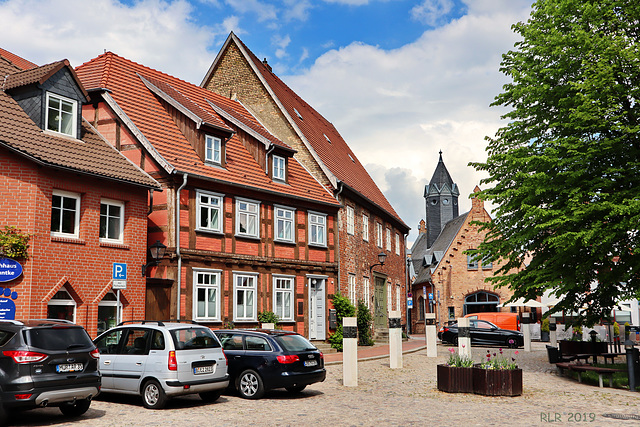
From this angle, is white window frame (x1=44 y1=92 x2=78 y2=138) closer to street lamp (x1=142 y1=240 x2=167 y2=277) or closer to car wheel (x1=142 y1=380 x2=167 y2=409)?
street lamp (x1=142 y1=240 x2=167 y2=277)

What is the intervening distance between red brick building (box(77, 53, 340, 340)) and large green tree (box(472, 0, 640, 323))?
808 cm

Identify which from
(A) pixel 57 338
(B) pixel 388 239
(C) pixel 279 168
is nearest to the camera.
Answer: (A) pixel 57 338

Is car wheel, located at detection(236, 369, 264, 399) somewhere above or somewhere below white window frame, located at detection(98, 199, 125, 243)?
below

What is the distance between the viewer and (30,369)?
938 centimetres

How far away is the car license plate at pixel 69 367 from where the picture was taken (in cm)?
972

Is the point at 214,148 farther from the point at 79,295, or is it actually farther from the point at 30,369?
the point at 30,369

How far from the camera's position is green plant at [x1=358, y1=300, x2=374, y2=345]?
92.4 feet

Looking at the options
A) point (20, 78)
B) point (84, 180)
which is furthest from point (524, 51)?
point (20, 78)

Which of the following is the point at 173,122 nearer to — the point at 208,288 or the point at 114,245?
the point at 208,288

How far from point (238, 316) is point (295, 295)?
3.07 metres

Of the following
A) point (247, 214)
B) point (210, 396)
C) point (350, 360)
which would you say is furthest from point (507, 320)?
point (210, 396)

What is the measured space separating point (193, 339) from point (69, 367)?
2412mm

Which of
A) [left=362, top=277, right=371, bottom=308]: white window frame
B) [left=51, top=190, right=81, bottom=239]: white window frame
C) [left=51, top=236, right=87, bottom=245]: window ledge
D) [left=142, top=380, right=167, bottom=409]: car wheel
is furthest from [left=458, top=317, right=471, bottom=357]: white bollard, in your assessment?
[left=362, top=277, right=371, bottom=308]: white window frame

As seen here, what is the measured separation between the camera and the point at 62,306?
54.3 feet
